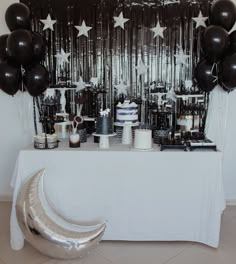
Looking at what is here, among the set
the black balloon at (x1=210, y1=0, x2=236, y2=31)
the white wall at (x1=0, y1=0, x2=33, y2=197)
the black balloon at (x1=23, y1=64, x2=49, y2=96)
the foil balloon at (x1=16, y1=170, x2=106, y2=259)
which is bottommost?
the foil balloon at (x1=16, y1=170, x2=106, y2=259)

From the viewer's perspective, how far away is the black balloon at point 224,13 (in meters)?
2.21

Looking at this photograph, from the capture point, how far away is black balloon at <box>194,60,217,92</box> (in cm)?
236

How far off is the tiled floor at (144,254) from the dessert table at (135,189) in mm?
56

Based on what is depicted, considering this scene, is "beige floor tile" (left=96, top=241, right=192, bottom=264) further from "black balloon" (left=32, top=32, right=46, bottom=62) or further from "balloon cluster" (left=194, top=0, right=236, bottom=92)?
"black balloon" (left=32, top=32, right=46, bottom=62)

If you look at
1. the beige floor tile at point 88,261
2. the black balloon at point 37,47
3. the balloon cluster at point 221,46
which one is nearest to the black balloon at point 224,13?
the balloon cluster at point 221,46

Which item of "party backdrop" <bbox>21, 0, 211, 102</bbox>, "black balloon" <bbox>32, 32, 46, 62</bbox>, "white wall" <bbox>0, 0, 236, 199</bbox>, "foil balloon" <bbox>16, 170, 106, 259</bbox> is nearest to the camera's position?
"foil balloon" <bbox>16, 170, 106, 259</bbox>

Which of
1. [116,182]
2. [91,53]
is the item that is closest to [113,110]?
[91,53]

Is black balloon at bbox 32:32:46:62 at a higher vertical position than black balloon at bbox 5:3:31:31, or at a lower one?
lower

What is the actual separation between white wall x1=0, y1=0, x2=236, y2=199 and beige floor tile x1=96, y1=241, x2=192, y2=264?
112 centimetres

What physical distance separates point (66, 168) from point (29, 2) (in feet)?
5.65

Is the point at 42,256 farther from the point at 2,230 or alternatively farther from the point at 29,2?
the point at 29,2

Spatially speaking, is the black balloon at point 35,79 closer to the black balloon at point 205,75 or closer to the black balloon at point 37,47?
the black balloon at point 37,47

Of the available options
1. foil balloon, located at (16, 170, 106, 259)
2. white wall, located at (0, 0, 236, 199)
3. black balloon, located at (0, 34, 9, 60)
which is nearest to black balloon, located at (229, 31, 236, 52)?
white wall, located at (0, 0, 236, 199)

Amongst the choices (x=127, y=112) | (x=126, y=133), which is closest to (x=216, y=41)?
(x=127, y=112)
